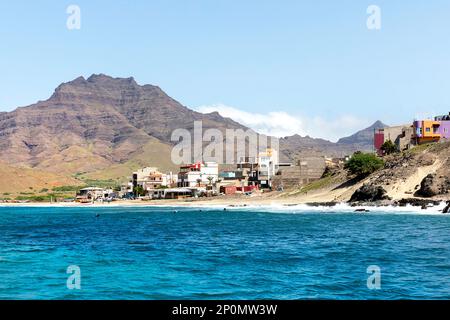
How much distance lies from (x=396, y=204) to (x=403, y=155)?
23665 mm

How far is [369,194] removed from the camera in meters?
112

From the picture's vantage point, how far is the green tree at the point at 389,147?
14360 cm

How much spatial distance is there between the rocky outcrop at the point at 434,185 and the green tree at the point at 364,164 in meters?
23.5

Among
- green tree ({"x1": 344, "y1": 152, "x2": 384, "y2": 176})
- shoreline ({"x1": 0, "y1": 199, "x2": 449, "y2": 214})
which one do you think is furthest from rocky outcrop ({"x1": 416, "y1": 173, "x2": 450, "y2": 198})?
green tree ({"x1": 344, "y1": 152, "x2": 384, "y2": 176})

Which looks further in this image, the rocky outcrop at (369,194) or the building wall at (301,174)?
the building wall at (301,174)

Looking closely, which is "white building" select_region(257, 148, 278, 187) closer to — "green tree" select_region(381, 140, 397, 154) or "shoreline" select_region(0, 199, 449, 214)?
"shoreline" select_region(0, 199, 449, 214)

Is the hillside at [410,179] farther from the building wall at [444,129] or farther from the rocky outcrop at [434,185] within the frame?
the building wall at [444,129]

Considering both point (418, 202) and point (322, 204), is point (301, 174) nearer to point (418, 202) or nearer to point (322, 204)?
point (322, 204)

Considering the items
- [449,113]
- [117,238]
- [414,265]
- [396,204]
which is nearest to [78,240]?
[117,238]

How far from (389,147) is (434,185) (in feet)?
144

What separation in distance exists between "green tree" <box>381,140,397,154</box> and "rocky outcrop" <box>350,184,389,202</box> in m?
31.7

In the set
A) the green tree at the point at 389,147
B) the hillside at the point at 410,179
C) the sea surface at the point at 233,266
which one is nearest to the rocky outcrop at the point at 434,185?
the hillside at the point at 410,179

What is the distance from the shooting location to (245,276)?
2838cm

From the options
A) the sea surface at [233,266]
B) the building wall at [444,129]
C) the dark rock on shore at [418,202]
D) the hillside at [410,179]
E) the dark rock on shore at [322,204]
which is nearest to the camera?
the sea surface at [233,266]
